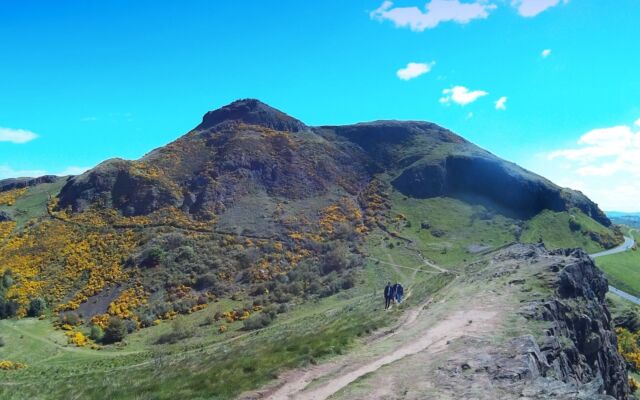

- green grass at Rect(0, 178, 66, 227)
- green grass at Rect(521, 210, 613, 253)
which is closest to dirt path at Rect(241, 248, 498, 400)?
green grass at Rect(521, 210, 613, 253)

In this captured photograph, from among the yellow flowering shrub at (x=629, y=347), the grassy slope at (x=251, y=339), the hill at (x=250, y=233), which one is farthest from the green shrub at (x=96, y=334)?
the yellow flowering shrub at (x=629, y=347)

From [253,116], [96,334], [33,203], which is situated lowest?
[96,334]

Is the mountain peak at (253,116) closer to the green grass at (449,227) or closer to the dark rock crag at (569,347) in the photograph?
the green grass at (449,227)

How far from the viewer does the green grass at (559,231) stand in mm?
104188

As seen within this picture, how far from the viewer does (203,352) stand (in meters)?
38.8

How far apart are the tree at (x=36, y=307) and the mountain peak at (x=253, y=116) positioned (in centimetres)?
8537

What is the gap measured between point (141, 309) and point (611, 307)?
69.9 metres

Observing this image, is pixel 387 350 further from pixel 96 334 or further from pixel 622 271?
pixel 622 271

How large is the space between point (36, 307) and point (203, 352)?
155 feet

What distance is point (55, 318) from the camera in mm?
69312

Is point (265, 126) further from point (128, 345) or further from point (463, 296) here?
point (463, 296)

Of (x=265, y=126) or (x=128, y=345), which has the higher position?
(x=265, y=126)

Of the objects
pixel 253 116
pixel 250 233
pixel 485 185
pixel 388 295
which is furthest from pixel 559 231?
pixel 253 116

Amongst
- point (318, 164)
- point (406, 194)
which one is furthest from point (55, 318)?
point (406, 194)
